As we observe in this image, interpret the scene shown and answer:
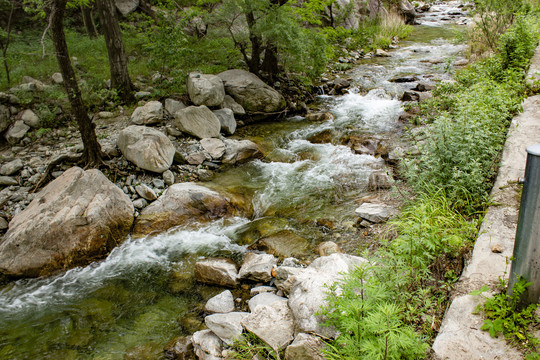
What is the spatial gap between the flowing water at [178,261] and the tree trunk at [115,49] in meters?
3.50

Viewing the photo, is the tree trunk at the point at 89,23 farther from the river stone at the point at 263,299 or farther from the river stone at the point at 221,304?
the river stone at the point at 263,299

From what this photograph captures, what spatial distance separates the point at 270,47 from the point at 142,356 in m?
9.05

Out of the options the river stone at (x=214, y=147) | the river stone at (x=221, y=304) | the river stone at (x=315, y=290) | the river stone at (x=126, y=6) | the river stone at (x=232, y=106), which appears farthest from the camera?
the river stone at (x=126, y=6)

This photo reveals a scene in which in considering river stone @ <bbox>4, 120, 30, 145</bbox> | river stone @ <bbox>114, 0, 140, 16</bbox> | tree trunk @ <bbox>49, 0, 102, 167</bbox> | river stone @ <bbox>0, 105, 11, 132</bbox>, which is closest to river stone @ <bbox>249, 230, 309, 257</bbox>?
tree trunk @ <bbox>49, 0, 102, 167</bbox>

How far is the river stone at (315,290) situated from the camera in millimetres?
2959

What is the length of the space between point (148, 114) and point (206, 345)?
6.46 m

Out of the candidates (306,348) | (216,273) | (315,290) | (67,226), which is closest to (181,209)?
(67,226)

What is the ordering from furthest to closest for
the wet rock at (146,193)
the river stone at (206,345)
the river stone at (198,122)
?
the river stone at (198,122), the wet rock at (146,193), the river stone at (206,345)

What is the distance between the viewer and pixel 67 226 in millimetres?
5113

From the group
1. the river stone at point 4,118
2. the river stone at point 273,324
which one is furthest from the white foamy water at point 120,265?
the river stone at point 4,118

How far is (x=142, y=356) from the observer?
3.64 m

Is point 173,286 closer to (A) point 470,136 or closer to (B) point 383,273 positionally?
(B) point 383,273

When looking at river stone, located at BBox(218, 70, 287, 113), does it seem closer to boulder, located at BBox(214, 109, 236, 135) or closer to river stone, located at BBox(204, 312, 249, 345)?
boulder, located at BBox(214, 109, 236, 135)

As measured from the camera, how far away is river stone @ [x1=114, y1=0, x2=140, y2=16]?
52.3 feet
